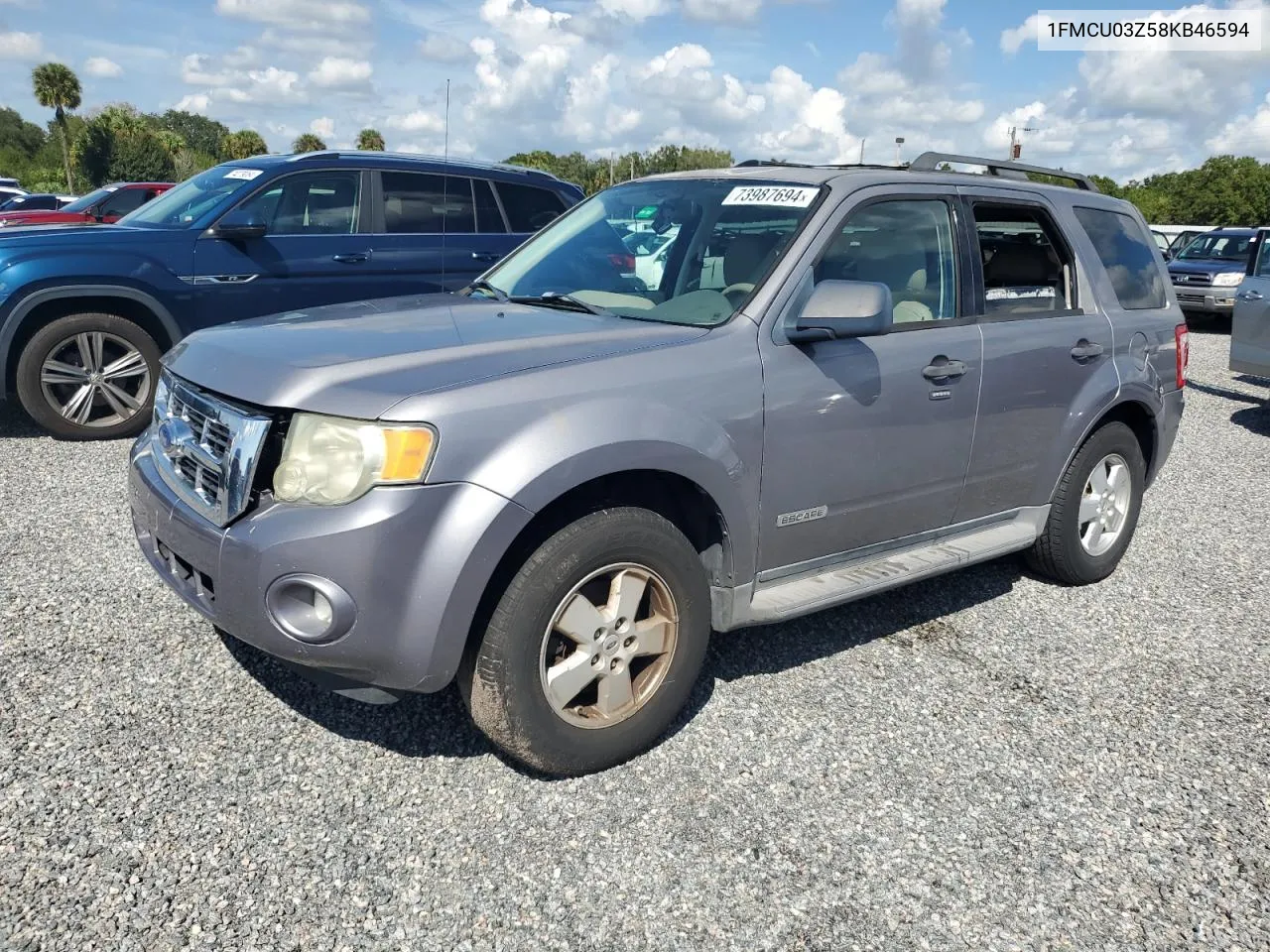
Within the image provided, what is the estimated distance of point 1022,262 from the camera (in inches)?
167

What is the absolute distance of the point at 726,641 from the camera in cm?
400

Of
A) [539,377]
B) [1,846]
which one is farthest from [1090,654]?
[1,846]

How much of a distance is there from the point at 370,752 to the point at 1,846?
0.96 meters

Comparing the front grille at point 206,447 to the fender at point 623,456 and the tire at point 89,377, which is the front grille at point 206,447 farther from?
the tire at point 89,377

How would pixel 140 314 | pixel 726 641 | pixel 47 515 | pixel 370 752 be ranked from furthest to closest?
pixel 140 314 < pixel 47 515 < pixel 726 641 < pixel 370 752

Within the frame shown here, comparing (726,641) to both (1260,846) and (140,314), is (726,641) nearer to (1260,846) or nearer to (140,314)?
(1260,846)

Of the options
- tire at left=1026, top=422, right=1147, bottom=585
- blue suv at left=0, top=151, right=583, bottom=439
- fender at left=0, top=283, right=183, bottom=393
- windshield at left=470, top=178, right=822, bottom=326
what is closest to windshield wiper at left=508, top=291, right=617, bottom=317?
windshield at left=470, top=178, right=822, bottom=326

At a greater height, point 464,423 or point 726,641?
point 464,423

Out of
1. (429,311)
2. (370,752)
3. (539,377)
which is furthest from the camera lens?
(429,311)

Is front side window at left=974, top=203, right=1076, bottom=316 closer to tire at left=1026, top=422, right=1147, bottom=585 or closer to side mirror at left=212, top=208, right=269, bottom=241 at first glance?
tire at left=1026, top=422, right=1147, bottom=585

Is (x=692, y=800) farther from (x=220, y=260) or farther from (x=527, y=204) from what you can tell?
(x=527, y=204)

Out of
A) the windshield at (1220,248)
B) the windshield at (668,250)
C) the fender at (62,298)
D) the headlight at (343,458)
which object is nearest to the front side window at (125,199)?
the fender at (62,298)

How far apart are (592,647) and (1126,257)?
11.3 feet

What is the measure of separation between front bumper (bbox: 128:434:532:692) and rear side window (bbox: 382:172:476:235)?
17.2 ft
